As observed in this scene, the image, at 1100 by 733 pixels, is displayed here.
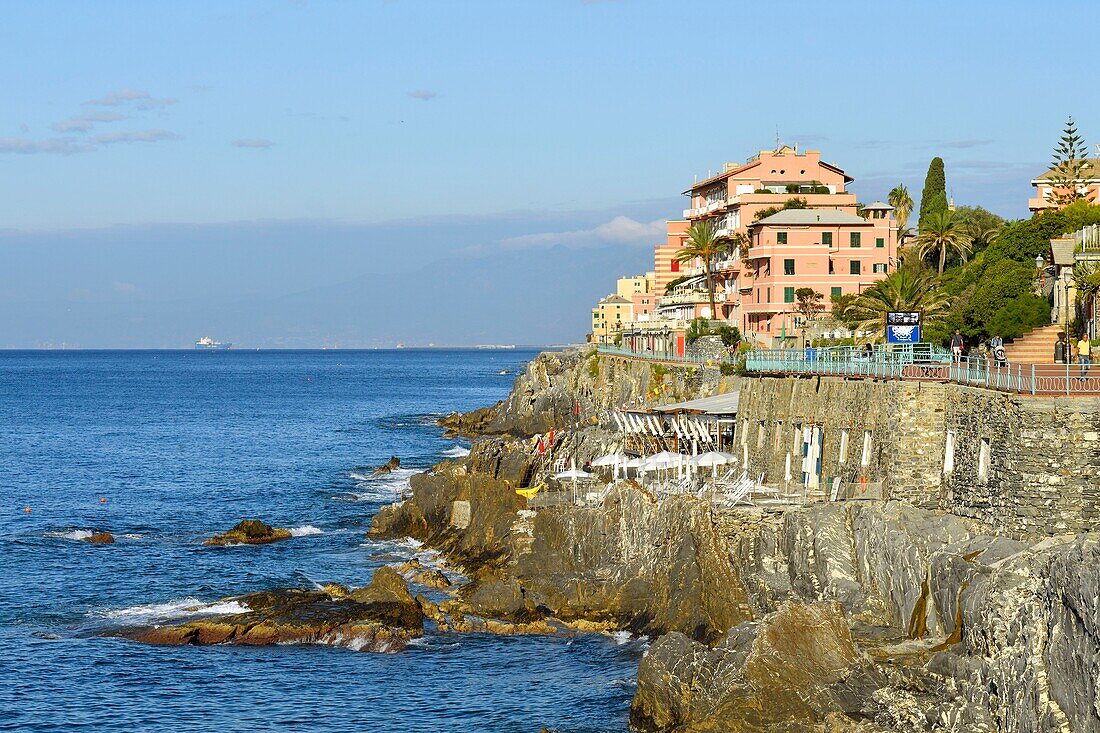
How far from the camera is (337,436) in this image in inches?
4385

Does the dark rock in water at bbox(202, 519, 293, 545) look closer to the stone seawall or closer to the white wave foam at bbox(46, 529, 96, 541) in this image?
the white wave foam at bbox(46, 529, 96, 541)

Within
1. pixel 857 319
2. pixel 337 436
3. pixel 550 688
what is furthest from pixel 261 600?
pixel 337 436

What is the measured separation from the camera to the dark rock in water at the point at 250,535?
5519cm

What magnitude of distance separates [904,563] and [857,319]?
4042cm

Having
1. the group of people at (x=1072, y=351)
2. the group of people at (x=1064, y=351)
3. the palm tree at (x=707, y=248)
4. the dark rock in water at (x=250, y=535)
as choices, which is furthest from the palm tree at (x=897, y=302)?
the dark rock in water at (x=250, y=535)

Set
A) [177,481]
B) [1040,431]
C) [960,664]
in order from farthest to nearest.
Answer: [177,481] → [1040,431] → [960,664]

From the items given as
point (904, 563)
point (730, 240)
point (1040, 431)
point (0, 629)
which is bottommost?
point (0, 629)

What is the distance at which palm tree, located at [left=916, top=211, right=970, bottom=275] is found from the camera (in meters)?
85.1

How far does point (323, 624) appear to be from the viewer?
1481 inches

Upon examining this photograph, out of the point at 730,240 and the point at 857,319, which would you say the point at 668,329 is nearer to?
the point at 730,240

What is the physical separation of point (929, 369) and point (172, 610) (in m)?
25.1

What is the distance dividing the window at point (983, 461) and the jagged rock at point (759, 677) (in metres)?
5.63

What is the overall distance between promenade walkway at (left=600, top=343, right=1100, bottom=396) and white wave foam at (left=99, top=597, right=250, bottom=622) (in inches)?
828

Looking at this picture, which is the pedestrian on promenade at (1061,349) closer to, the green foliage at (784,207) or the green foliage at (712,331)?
the green foliage at (712,331)
